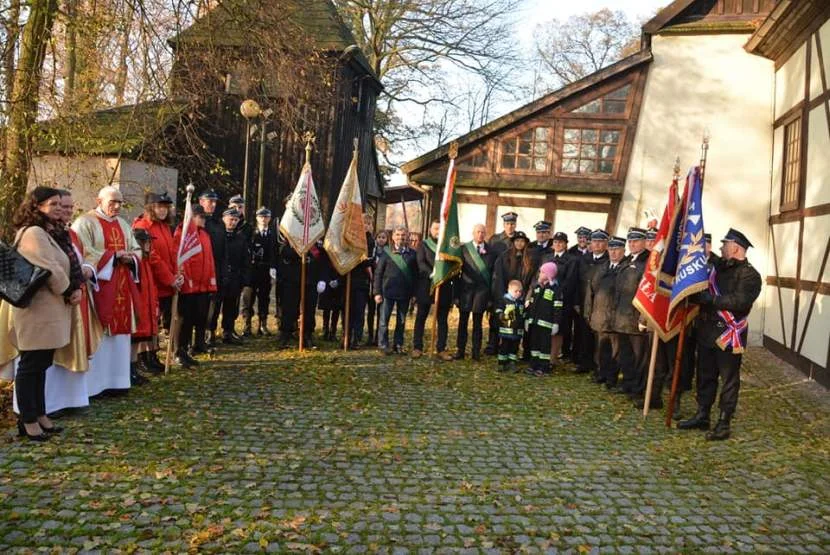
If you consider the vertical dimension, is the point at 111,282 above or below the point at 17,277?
below

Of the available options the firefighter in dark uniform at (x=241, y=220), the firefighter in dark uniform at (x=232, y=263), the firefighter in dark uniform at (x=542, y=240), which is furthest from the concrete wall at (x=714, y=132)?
the firefighter in dark uniform at (x=232, y=263)

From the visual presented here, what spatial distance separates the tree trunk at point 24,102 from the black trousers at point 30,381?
299 cm

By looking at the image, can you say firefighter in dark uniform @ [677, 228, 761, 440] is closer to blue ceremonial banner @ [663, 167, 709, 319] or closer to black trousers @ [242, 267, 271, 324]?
blue ceremonial banner @ [663, 167, 709, 319]

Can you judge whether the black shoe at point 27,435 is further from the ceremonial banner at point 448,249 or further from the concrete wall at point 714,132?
the concrete wall at point 714,132

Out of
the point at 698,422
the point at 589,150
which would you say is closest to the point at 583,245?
the point at 698,422

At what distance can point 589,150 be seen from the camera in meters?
14.7

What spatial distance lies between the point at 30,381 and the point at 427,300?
5.63 metres

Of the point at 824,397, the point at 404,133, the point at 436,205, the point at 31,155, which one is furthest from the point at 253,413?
the point at 404,133

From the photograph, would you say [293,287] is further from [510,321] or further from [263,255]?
[510,321]

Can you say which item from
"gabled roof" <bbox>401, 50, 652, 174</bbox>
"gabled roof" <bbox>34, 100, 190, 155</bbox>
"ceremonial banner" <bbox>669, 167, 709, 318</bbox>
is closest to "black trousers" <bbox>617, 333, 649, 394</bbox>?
"ceremonial banner" <bbox>669, 167, 709, 318</bbox>

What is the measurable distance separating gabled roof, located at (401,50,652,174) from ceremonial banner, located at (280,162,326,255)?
5165mm

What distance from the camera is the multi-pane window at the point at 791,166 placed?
11.5 m

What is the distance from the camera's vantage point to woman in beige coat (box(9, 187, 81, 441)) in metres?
5.19

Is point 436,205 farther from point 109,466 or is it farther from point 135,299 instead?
point 109,466
